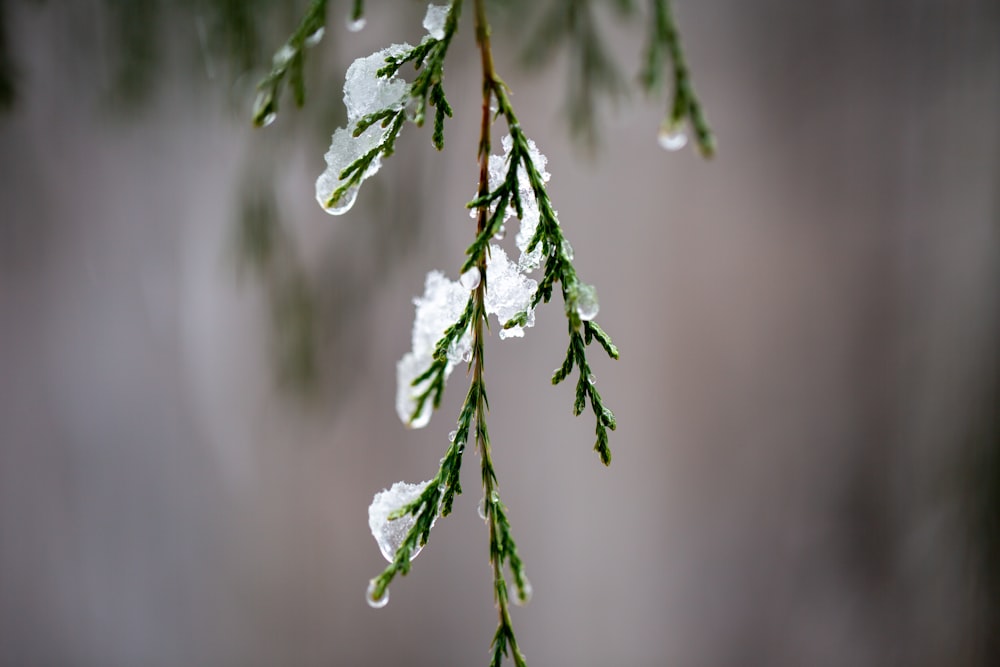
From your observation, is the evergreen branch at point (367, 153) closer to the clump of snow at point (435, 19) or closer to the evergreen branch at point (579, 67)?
the clump of snow at point (435, 19)

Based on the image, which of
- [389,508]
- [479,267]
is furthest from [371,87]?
[389,508]

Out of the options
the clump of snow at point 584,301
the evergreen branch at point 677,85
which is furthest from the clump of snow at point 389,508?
the evergreen branch at point 677,85

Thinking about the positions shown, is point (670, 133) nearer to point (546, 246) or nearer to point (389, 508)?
point (546, 246)

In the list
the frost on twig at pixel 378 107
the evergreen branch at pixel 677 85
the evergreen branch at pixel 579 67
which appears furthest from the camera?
the evergreen branch at pixel 579 67

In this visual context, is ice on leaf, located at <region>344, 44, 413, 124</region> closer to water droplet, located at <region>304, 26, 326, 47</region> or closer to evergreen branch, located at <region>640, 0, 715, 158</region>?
water droplet, located at <region>304, 26, 326, 47</region>

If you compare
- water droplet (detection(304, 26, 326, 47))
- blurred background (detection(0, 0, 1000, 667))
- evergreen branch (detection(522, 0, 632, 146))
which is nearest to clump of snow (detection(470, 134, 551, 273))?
water droplet (detection(304, 26, 326, 47))

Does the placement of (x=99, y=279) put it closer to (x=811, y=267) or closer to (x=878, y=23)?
(x=811, y=267)

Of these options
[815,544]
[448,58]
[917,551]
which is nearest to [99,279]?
[448,58]
